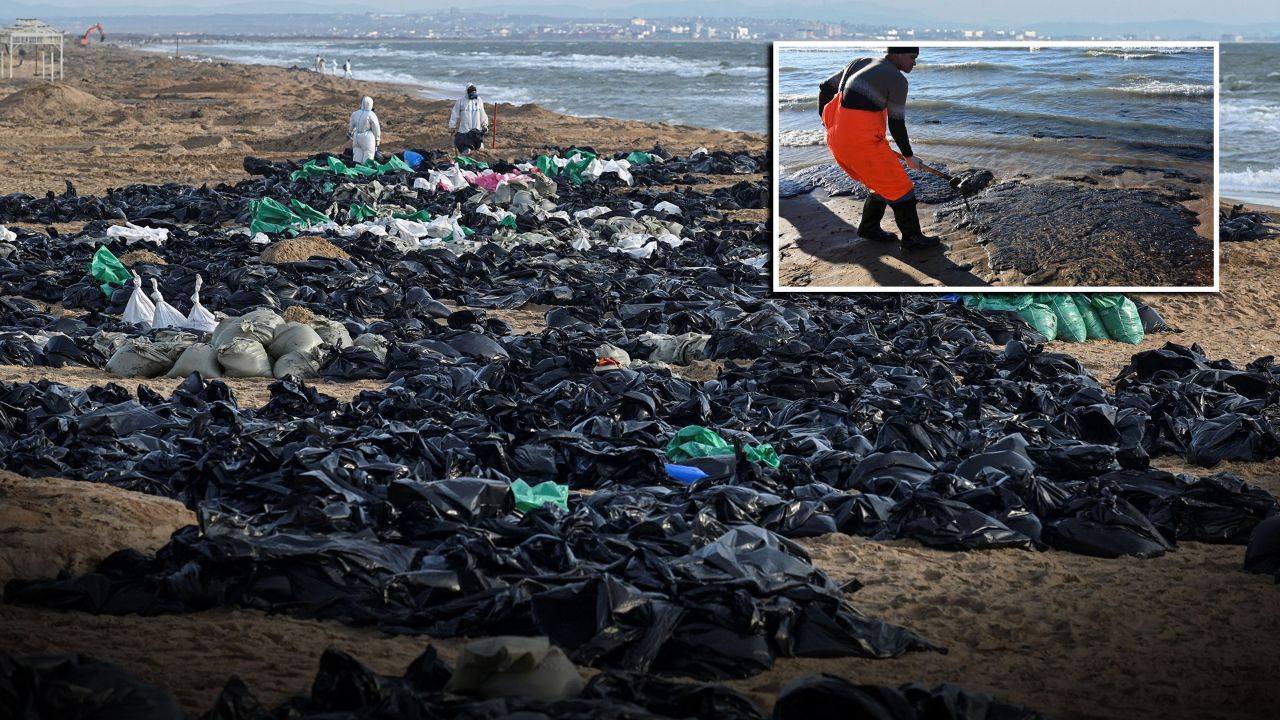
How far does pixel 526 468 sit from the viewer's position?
6.72m

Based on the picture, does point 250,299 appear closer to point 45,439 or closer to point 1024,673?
point 45,439

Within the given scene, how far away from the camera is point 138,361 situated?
894 centimetres

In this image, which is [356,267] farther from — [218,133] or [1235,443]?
[218,133]

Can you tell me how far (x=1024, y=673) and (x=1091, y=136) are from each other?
8.01 feet

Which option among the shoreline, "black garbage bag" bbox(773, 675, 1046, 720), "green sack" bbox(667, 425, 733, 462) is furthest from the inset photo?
the shoreline

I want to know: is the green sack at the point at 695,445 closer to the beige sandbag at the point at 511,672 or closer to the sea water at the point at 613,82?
the beige sandbag at the point at 511,672

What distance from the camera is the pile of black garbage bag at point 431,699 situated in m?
3.54

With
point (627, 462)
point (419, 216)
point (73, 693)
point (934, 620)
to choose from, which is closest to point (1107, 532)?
point (934, 620)

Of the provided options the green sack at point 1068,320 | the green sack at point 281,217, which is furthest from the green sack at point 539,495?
the green sack at point 281,217

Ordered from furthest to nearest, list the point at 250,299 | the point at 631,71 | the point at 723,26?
the point at 723,26
the point at 631,71
the point at 250,299

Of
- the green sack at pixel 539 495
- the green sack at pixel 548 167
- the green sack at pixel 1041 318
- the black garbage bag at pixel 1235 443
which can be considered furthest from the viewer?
the green sack at pixel 548 167

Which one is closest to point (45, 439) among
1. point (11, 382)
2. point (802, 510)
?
point (11, 382)

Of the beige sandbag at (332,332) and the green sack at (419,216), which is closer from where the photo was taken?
the beige sandbag at (332,332)

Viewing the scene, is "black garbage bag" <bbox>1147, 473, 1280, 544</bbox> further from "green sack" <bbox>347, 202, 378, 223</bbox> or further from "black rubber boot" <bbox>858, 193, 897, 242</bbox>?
"green sack" <bbox>347, 202, 378, 223</bbox>
